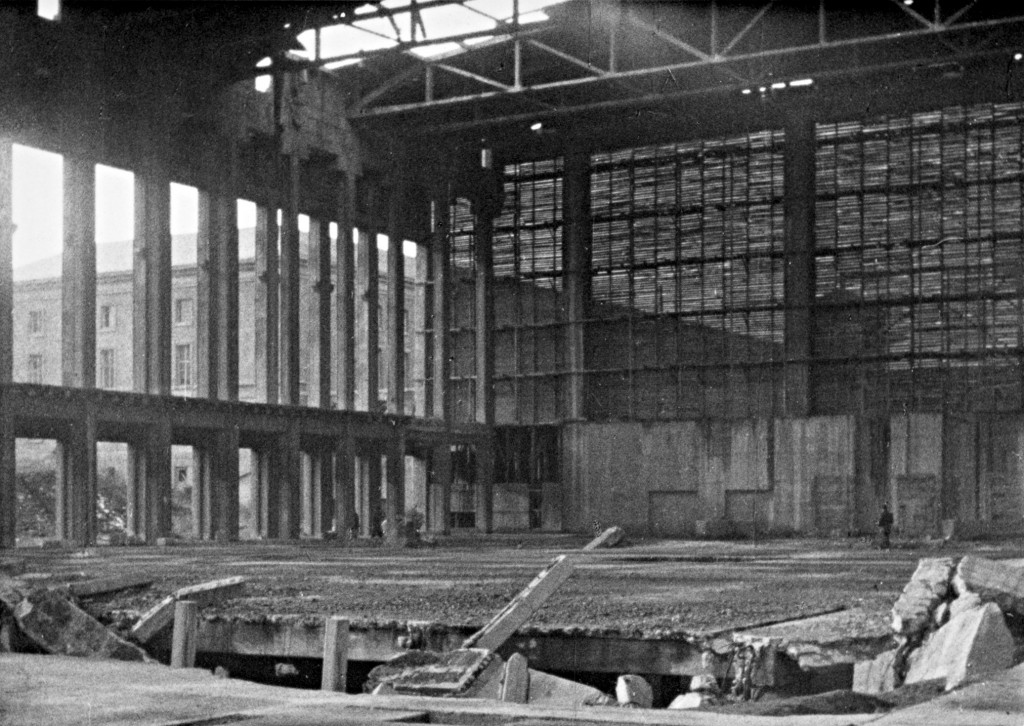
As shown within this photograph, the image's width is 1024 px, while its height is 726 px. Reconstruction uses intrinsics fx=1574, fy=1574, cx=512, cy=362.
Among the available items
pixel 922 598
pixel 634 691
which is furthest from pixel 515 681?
pixel 922 598

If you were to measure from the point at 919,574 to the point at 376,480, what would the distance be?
3384cm

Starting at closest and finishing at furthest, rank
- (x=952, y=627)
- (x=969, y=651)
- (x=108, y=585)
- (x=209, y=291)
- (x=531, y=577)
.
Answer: (x=969, y=651) → (x=952, y=627) → (x=108, y=585) → (x=531, y=577) → (x=209, y=291)

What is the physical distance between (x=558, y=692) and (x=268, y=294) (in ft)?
100

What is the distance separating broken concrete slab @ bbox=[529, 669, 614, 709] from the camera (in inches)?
550

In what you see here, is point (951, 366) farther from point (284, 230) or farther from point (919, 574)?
point (919, 574)

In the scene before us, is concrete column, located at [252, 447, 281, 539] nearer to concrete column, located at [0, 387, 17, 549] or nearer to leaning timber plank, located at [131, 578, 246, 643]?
concrete column, located at [0, 387, 17, 549]

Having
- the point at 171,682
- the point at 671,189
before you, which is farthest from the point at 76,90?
the point at 171,682

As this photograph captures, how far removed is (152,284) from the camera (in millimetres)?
39906

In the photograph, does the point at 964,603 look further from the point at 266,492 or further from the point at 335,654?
the point at 266,492

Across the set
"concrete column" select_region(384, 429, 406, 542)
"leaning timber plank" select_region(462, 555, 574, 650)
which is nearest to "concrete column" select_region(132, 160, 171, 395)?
"concrete column" select_region(384, 429, 406, 542)

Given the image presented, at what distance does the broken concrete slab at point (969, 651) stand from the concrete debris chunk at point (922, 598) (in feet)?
2.92

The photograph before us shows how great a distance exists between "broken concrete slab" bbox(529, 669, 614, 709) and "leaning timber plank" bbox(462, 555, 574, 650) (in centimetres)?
58

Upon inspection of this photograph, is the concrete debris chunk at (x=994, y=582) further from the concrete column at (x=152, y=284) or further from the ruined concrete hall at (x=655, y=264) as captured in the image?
the concrete column at (x=152, y=284)

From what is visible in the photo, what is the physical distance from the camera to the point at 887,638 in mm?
14719
